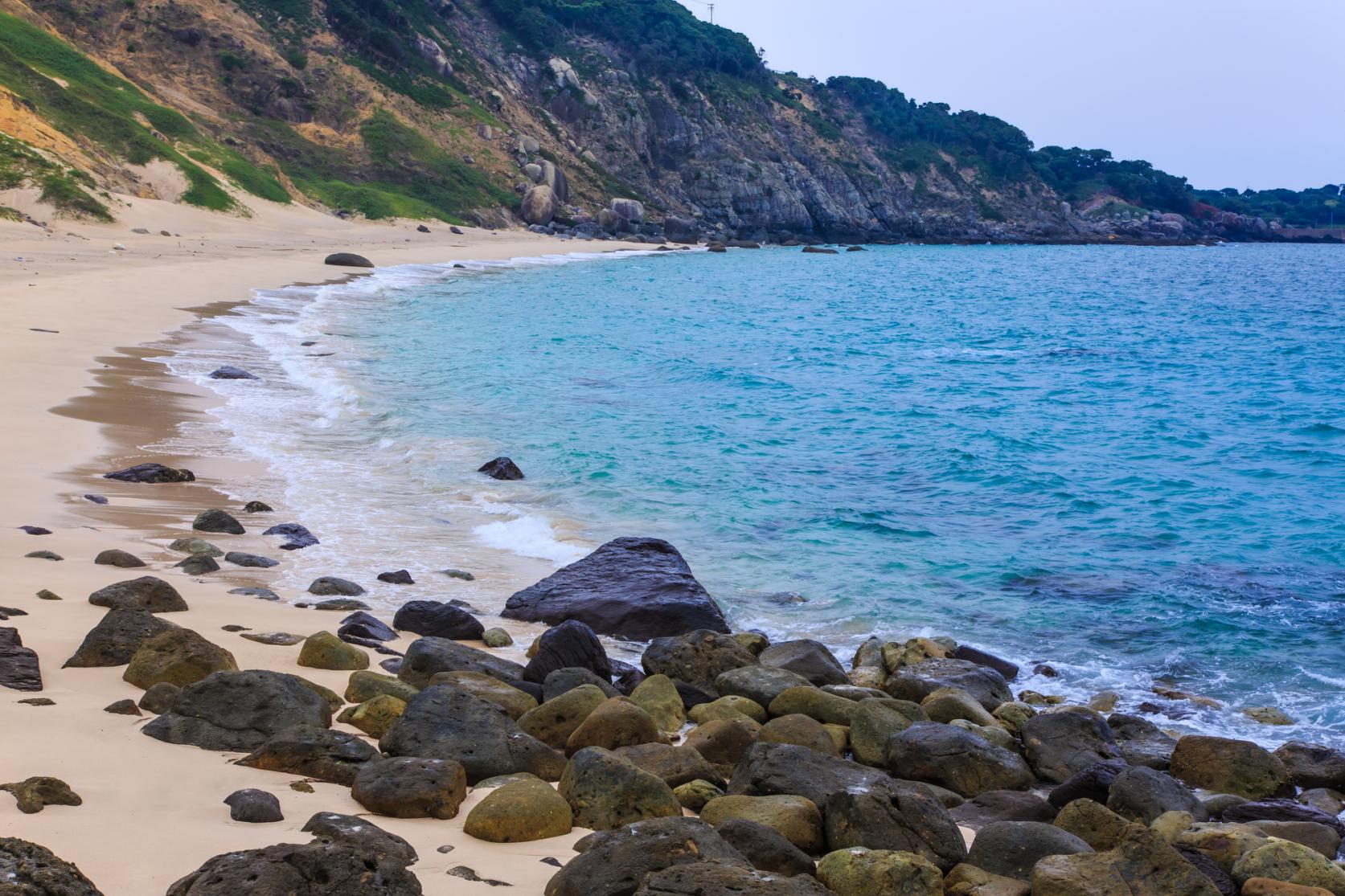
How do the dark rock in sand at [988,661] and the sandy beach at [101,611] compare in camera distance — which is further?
the dark rock in sand at [988,661]

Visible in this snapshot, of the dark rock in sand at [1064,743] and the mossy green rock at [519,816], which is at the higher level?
the mossy green rock at [519,816]

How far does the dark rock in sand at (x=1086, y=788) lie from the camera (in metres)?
6.59

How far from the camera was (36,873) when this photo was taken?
3.35m

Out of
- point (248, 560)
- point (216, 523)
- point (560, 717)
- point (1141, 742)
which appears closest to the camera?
point (560, 717)

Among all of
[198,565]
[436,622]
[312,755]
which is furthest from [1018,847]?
[198,565]

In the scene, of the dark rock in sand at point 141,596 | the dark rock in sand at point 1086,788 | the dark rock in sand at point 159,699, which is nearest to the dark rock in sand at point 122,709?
the dark rock in sand at point 159,699

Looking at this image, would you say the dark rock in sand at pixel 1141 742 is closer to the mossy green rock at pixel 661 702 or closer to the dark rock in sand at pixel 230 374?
the mossy green rock at pixel 661 702

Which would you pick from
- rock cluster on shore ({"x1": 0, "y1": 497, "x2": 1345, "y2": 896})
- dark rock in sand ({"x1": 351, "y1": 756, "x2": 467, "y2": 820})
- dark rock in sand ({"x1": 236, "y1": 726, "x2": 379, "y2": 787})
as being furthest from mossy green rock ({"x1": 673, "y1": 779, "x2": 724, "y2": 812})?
Result: dark rock in sand ({"x1": 236, "y1": 726, "x2": 379, "y2": 787})

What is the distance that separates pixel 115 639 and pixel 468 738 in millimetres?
2296

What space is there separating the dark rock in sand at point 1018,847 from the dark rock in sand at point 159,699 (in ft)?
13.7

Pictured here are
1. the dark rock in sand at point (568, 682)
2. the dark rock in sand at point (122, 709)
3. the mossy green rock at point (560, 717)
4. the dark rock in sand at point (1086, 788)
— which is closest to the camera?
the dark rock in sand at point (122, 709)

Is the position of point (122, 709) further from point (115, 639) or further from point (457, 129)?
point (457, 129)

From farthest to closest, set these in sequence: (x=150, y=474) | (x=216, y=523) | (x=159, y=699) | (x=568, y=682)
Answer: (x=150, y=474), (x=216, y=523), (x=568, y=682), (x=159, y=699)

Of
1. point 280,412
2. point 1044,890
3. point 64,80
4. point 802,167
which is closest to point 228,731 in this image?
point 1044,890
